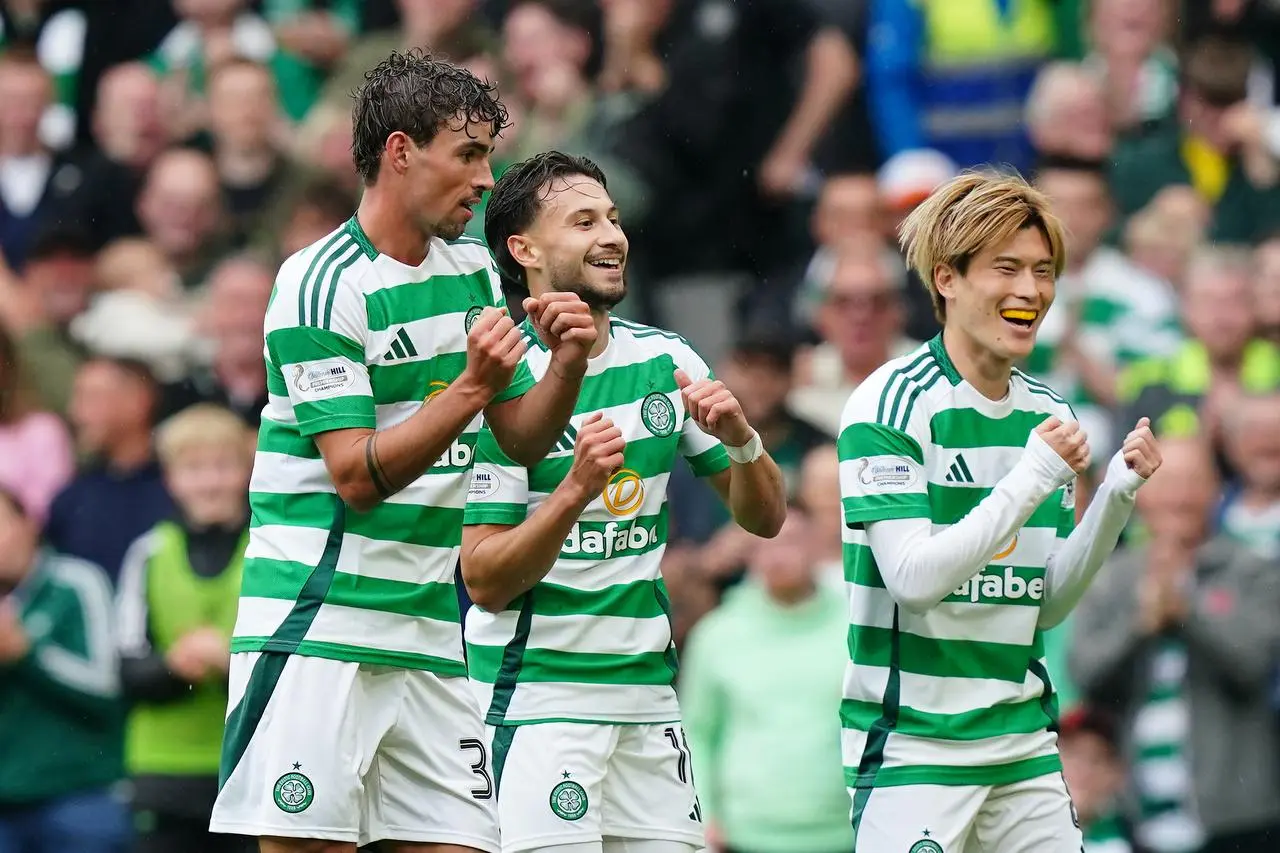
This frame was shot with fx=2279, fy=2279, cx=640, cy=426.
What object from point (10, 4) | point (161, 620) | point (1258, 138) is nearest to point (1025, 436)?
point (161, 620)

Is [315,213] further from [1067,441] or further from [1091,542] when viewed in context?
[1067,441]

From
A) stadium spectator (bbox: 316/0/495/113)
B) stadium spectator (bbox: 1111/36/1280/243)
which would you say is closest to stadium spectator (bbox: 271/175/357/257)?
stadium spectator (bbox: 316/0/495/113)

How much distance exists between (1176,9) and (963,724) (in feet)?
20.7

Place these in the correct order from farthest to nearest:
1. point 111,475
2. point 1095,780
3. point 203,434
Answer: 1. point 111,475
2. point 203,434
3. point 1095,780

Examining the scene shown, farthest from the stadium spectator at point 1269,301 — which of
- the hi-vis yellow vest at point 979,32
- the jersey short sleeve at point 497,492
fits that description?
the jersey short sleeve at point 497,492

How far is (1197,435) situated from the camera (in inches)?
373

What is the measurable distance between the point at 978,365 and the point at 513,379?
1.29m

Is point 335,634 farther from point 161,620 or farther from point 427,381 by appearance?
point 161,620

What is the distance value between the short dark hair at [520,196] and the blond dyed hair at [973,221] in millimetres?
927

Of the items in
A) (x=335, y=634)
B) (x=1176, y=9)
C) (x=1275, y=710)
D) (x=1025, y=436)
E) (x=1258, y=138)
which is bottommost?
(x=1275, y=710)

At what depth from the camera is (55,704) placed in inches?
380

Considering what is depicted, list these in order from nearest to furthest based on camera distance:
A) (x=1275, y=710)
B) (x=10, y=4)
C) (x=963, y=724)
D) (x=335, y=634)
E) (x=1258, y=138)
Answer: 1. (x=335, y=634)
2. (x=963, y=724)
3. (x=1275, y=710)
4. (x=1258, y=138)
5. (x=10, y=4)

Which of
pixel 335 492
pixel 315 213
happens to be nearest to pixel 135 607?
pixel 315 213

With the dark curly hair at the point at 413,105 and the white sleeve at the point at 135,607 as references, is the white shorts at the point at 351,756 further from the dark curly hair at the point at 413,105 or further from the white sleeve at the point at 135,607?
the white sleeve at the point at 135,607
